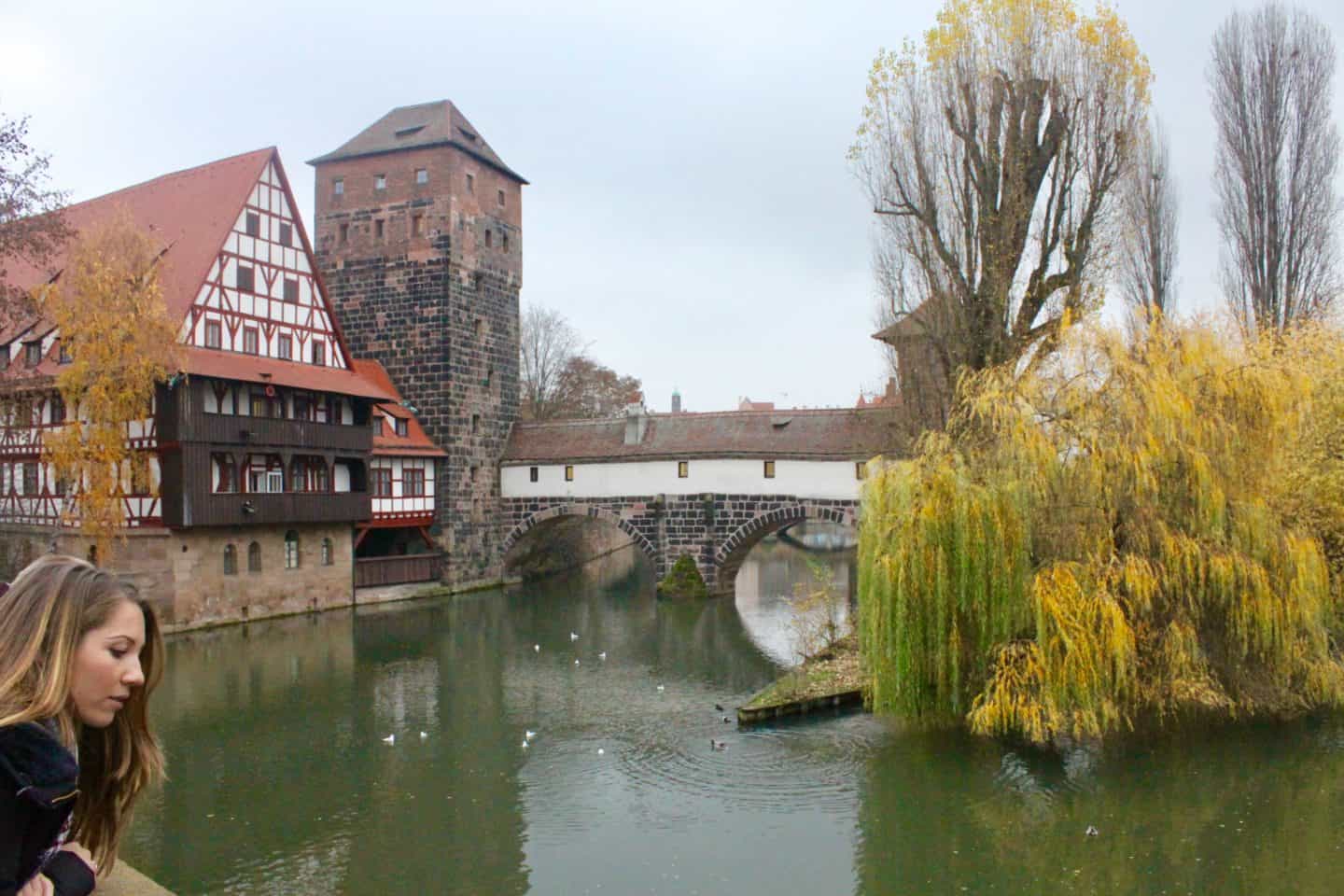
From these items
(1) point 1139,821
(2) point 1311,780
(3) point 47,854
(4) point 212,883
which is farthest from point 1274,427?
(3) point 47,854

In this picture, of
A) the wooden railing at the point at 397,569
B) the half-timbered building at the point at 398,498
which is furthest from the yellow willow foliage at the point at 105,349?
the half-timbered building at the point at 398,498

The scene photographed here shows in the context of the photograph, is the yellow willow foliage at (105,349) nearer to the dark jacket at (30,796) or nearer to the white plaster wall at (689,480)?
the white plaster wall at (689,480)

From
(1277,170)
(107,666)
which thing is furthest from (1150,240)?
(107,666)

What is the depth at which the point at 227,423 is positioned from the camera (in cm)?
2077

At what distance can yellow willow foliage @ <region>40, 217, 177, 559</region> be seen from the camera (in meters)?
18.0

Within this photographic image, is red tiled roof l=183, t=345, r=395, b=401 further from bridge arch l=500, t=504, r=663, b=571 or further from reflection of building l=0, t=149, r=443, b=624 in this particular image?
bridge arch l=500, t=504, r=663, b=571

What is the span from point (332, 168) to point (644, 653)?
17.5m

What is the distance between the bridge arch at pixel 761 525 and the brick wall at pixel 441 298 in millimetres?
6589

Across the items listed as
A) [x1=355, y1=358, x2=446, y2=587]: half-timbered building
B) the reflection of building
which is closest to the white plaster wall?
[x1=355, y1=358, x2=446, y2=587]: half-timbered building

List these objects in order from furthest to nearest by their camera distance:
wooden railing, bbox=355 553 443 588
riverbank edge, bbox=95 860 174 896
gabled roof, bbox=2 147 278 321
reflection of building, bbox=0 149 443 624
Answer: wooden railing, bbox=355 553 443 588 → gabled roof, bbox=2 147 278 321 → reflection of building, bbox=0 149 443 624 → riverbank edge, bbox=95 860 174 896

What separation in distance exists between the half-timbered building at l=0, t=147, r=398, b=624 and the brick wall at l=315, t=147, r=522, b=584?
147 inches

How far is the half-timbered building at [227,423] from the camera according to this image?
20.2m

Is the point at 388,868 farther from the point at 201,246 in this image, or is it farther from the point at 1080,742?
the point at 201,246

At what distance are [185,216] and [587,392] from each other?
24.4 m
